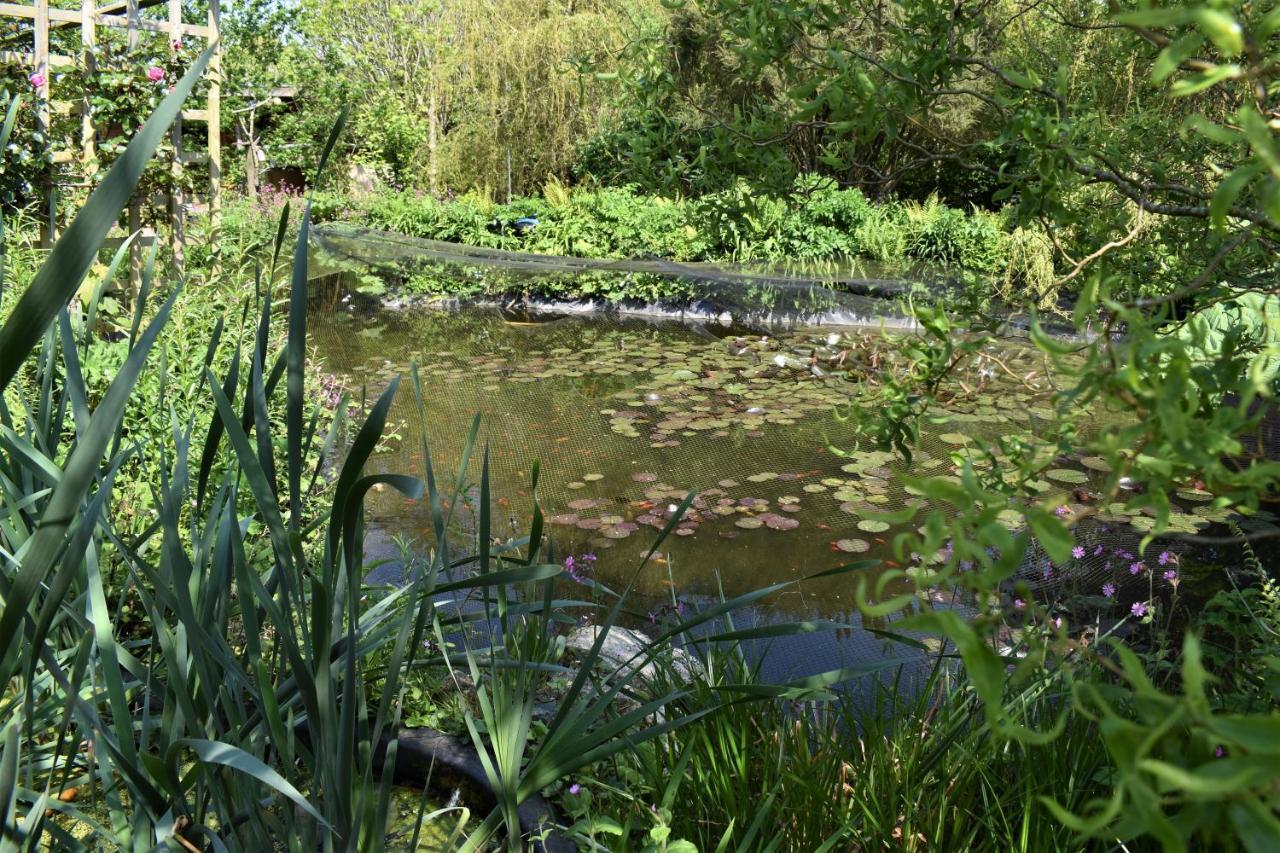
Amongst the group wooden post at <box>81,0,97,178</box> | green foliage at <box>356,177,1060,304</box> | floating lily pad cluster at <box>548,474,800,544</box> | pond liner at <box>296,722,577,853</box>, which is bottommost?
floating lily pad cluster at <box>548,474,800,544</box>

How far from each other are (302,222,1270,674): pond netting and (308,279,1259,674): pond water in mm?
13

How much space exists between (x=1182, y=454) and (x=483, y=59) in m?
16.1

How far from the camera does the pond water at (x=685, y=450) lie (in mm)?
3465

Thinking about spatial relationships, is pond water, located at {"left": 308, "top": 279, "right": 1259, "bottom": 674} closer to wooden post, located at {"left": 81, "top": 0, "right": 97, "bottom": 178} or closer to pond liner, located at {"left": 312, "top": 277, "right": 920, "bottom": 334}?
pond liner, located at {"left": 312, "top": 277, "right": 920, "bottom": 334}

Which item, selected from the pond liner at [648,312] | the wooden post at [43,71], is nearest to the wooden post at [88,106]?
the wooden post at [43,71]

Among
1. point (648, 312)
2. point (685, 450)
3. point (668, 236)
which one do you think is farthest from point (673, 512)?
point (668, 236)

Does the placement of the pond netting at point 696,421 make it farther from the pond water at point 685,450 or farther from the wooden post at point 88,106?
the wooden post at point 88,106

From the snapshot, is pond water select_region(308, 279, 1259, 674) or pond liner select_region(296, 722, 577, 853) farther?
pond water select_region(308, 279, 1259, 674)

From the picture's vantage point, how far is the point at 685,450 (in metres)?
4.82

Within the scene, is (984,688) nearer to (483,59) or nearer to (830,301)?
(830,301)

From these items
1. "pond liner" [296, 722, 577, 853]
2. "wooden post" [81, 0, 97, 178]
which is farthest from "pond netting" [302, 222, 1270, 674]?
"wooden post" [81, 0, 97, 178]

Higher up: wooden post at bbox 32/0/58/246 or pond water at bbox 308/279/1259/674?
wooden post at bbox 32/0/58/246

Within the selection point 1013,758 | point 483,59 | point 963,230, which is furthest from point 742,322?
point 483,59

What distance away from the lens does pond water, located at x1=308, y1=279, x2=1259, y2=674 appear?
346 centimetres
